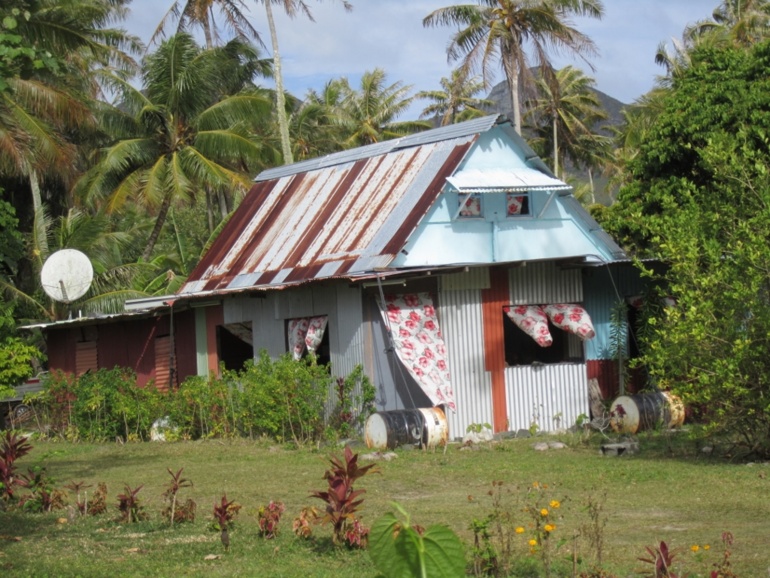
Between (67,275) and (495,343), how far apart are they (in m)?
9.07

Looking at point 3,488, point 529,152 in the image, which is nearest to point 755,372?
point 529,152

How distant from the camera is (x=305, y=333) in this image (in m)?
19.0

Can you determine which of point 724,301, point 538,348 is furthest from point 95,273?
point 724,301

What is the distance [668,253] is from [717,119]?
24.6 feet

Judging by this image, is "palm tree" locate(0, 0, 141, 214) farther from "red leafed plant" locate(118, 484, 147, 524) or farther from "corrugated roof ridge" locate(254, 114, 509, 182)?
"red leafed plant" locate(118, 484, 147, 524)

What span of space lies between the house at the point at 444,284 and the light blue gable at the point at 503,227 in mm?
24

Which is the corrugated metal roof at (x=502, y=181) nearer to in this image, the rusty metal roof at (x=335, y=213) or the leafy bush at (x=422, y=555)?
the rusty metal roof at (x=335, y=213)

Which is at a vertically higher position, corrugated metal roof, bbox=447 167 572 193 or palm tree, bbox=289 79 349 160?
palm tree, bbox=289 79 349 160

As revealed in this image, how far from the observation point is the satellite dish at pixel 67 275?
73.0ft

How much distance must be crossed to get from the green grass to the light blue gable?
326cm

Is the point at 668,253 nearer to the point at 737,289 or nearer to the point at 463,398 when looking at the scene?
the point at 737,289

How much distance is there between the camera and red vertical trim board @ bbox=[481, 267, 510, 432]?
18234mm

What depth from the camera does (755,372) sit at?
13016 mm

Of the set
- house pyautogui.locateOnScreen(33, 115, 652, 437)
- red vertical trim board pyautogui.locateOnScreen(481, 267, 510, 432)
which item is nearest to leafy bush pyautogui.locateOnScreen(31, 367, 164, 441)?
house pyautogui.locateOnScreen(33, 115, 652, 437)
